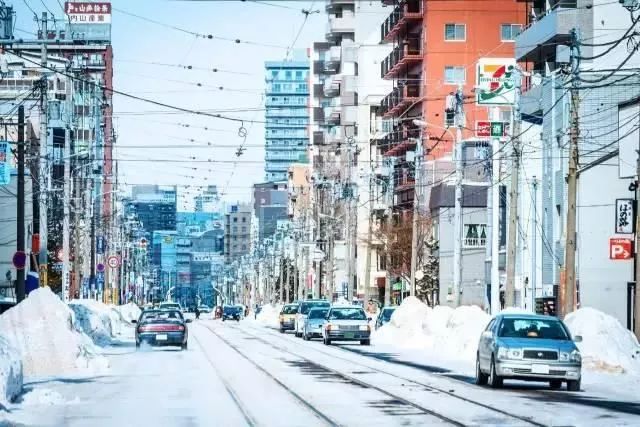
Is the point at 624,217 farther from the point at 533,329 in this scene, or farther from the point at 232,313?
the point at 232,313

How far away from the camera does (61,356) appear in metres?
38.9

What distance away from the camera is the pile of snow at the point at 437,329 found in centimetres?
5431

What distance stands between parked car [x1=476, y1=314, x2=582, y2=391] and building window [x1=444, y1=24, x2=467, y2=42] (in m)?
83.1

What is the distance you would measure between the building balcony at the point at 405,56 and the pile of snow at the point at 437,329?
4607 cm

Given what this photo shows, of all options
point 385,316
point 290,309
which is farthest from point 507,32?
point 385,316

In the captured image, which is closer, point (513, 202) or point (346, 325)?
point (513, 202)

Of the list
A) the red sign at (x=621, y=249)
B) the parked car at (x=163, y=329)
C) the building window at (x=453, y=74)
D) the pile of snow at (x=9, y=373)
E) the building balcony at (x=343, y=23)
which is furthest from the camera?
the building balcony at (x=343, y=23)

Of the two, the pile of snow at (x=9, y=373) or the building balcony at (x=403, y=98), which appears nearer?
the pile of snow at (x=9, y=373)

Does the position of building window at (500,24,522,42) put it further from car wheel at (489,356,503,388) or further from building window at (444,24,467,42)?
car wheel at (489,356,503,388)

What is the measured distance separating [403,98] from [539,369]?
90.5 meters

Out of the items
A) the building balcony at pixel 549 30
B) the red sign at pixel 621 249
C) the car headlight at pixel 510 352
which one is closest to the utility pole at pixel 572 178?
the red sign at pixel 621 249

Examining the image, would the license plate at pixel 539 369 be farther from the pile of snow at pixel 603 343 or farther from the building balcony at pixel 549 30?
the building balcony at pixel 549 30

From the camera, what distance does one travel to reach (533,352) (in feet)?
108

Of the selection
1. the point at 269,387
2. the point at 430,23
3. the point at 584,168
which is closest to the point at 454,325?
the point at 584,168
